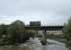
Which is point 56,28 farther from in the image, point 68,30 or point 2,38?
point 68,30

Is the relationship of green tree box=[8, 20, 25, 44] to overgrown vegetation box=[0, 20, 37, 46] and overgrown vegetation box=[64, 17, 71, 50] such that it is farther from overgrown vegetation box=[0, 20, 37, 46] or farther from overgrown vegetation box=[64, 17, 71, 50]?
overgrown vegetation box=[64, 17, 71, 50]

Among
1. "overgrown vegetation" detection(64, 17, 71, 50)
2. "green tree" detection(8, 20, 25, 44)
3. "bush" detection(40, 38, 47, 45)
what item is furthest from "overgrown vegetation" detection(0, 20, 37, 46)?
"overgrown vegetation" detection(64, 17, 71, 50)

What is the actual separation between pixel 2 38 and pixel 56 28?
24.8 metres

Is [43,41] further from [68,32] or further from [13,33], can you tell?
[68,32]

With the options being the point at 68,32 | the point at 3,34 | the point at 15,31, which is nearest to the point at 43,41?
the point at 15,31

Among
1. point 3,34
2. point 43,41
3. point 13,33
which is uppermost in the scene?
point 13,33

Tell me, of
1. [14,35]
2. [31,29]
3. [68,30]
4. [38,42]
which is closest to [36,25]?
[31,29]

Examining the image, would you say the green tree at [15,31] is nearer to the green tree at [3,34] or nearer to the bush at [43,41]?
the green tree at [3,34]

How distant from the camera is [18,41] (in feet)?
370

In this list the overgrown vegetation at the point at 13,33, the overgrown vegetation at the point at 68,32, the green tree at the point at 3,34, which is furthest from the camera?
the overgrown vegetation at the point at 13,33

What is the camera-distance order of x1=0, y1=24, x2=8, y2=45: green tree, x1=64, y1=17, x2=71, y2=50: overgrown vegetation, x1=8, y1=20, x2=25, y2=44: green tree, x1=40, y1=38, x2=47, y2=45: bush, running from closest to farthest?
x1=64, y1=17, x2=71, y2=50: overgrown vegetation, x1=0, y1=24, x2=8, y2=45: green tree, x1=8, y1=20, x2=25, y2=44: green tree, x1=40, y1=38, x2=47, y2=45: bush

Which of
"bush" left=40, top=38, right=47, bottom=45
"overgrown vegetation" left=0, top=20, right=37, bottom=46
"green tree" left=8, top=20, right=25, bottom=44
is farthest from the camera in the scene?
"bush" left=40, top=38, right=47, bottom=45

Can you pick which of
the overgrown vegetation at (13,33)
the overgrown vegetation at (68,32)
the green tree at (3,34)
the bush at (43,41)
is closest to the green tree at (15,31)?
the overgrown vegetation at (13,33)

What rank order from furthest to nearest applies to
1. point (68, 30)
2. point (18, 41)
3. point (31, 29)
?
point (31, 29) → point (18, 41) → point (68, 30)
